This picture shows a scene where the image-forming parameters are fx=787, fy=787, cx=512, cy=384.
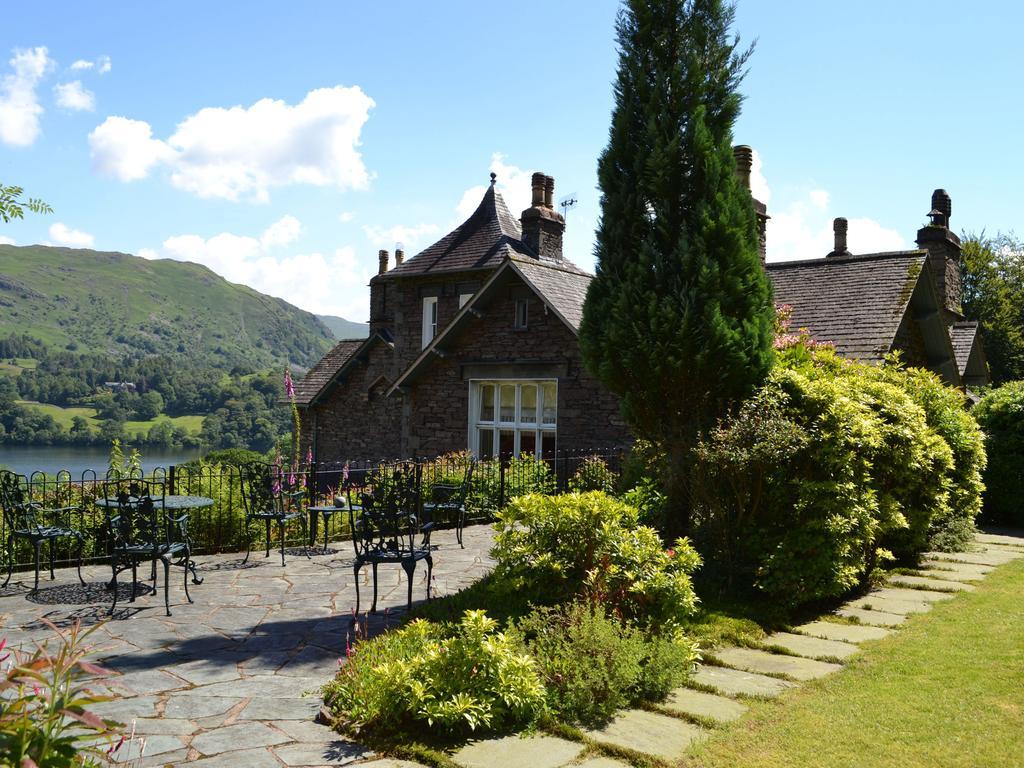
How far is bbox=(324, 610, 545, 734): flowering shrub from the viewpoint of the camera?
474 cm

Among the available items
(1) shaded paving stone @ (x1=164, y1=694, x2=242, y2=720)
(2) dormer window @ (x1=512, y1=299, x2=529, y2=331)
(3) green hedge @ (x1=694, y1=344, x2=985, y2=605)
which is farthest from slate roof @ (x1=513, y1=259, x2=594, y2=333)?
(1) shaded paving stone @ (x1=164, y1=694, x2=242, y2=720)

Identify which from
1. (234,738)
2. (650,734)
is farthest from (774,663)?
(234,738)

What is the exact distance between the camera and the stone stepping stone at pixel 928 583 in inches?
366

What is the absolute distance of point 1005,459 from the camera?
53.0ft

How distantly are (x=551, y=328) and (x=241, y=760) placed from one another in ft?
48.2

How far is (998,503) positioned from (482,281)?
1439 centimetres

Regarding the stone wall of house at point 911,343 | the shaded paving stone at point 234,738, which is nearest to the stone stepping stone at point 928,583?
the shaded paving stone at point 234,738

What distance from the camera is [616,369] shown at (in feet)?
32.0

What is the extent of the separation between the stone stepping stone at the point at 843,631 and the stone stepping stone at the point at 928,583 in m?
2.37

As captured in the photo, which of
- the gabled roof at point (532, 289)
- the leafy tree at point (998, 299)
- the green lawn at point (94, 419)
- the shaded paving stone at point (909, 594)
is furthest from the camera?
the green lawn at point (94, 419)

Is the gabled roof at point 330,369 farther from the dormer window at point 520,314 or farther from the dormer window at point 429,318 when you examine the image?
the dormer window at point 520,314

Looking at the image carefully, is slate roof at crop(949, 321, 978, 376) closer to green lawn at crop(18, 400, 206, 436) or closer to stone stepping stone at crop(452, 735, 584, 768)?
stone stepping stone at crop(452, 735, 584, 768)

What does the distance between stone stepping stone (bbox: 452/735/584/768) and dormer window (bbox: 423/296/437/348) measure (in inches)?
839

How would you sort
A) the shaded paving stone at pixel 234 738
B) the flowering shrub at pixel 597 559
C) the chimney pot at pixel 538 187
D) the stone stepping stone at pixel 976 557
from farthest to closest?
the chimney pot at pixel 538 187 → the stone stepping stone at pixel 976 557 → the flowering shrub at pixel 597 559 → the shaded paving stone at pixel 234 738
